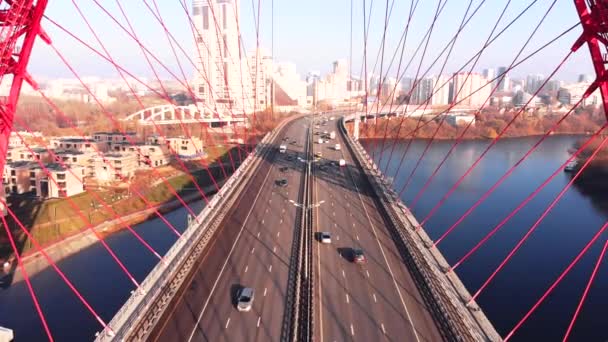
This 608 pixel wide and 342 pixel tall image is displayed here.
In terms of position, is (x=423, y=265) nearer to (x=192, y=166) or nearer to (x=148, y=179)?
(x=148, y=179)

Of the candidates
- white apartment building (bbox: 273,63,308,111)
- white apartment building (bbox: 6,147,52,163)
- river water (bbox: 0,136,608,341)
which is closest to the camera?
river water (bbox: 0,136,608,341)

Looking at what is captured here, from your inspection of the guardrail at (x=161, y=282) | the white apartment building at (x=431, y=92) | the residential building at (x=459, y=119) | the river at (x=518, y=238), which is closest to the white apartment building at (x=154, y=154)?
the river at (x=518, y=238)

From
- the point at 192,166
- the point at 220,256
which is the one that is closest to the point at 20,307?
the point at 220,256

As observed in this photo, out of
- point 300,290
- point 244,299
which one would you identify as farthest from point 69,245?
point 300,290

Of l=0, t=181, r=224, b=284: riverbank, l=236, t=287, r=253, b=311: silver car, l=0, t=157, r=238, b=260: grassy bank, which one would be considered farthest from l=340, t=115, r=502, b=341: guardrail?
l=0, t=181, r=224, b=284: riverbank

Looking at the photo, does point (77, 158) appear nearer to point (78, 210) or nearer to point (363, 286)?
point (78, 210)

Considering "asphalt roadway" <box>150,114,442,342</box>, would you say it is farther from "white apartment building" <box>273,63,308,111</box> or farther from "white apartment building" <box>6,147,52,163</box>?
"white apartment building" <box>273,63,308,111</box>
